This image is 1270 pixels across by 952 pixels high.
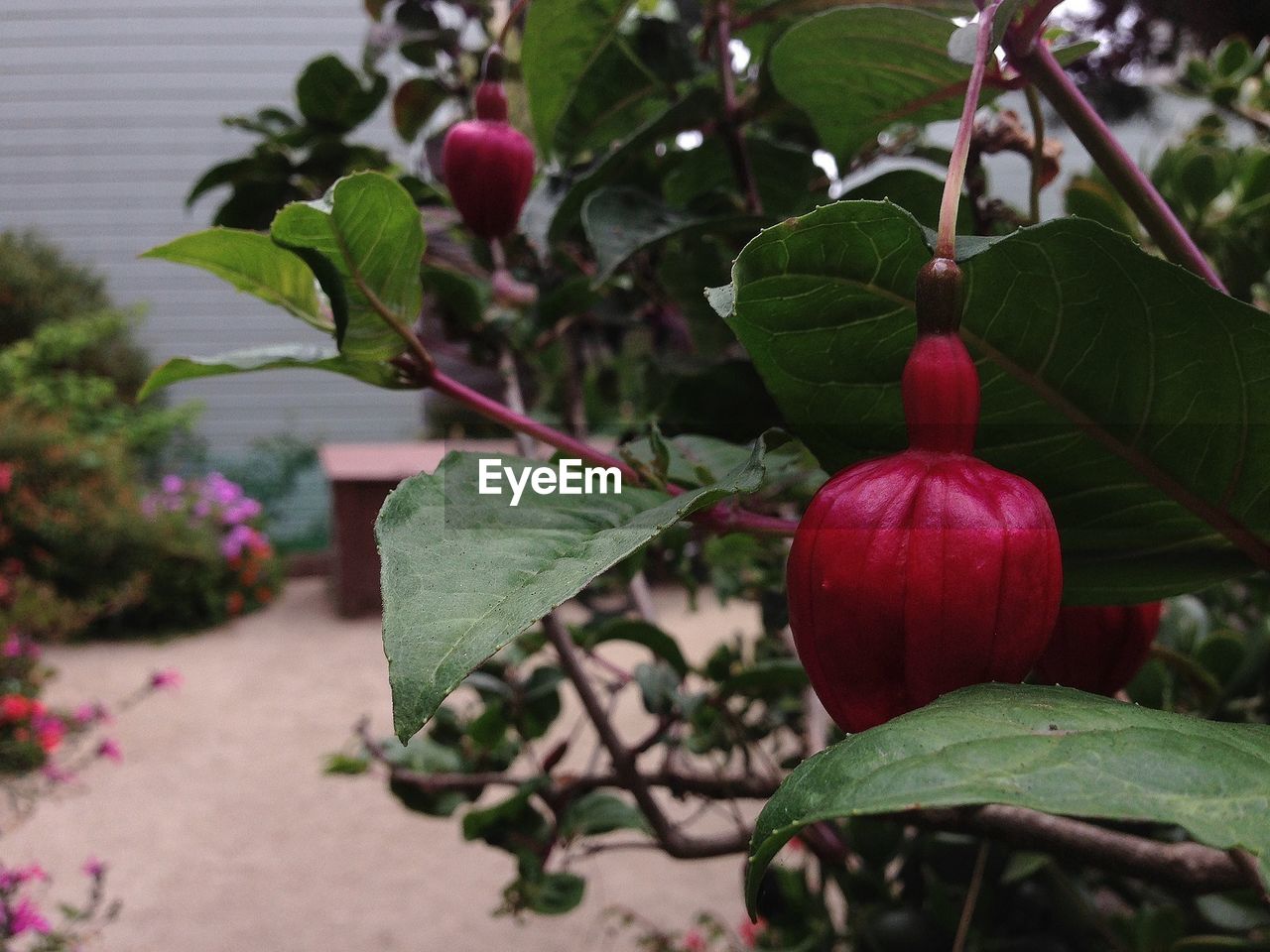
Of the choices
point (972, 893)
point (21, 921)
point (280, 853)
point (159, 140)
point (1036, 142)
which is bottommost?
point (280, 853)

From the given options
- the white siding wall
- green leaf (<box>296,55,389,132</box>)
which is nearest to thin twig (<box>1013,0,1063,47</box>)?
green leaf (<box>296,55,389,132</box>)

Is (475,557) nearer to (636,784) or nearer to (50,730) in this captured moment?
(636,784)

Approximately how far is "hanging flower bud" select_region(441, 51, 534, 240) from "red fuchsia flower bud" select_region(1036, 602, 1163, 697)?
272 millimetres

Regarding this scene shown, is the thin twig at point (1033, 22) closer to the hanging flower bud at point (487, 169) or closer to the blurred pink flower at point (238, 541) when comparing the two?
the hanging flower bud at point (487, 169)

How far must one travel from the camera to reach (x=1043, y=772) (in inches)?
5.4

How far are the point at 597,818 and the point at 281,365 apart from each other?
465mm

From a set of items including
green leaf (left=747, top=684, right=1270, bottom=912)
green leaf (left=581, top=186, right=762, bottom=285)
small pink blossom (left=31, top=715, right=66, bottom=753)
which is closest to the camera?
A: green leaf (left=747, top=684, right=1270, bottom=912)

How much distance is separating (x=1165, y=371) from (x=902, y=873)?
0.53 m

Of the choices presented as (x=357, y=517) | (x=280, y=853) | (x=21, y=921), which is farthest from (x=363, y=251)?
(x=357, y=517)

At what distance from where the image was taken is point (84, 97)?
4.55 m

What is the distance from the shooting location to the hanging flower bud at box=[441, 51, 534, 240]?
0.40 metres

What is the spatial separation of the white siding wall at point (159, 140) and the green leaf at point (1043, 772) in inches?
176

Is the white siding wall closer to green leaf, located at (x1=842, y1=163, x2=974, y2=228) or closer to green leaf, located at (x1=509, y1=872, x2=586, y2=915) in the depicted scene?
green leaf, located at (x1=509, y1=872, x2=586, y2=915)

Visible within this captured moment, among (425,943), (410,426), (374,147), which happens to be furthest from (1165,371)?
(410,426)
